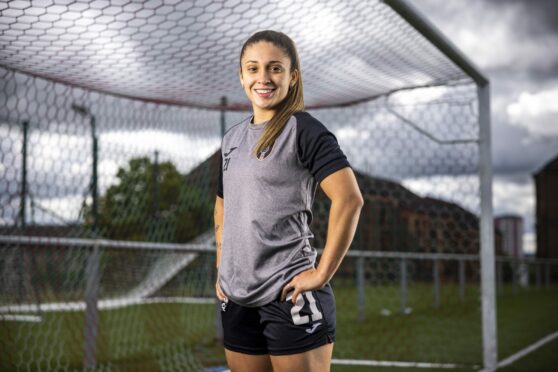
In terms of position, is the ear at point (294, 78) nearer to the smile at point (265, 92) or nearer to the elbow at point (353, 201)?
the smile at point (265, 92)

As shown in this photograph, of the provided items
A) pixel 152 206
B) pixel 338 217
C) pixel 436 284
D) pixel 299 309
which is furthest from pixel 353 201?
pixel 436 284

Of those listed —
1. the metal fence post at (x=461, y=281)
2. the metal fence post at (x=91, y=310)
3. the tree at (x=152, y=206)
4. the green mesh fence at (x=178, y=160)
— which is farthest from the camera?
the metal fence post at (x=461, y=281)

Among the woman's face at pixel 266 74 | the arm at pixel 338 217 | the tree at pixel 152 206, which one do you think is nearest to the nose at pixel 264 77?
the woman's face at pixel 266 74

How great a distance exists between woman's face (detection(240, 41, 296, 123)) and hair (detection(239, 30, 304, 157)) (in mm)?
15

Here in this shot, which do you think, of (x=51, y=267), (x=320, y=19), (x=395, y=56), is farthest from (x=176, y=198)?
(x=320, y=19)

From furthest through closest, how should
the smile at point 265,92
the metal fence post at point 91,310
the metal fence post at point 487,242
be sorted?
the metal fence post at point 487,242, the metal fence post at point 91,310, the smile at point 265,92

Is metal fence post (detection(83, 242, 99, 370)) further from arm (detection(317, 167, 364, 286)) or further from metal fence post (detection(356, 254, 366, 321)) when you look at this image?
metal fence post (detection(356, 254, 366, 321))

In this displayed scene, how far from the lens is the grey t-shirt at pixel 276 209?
70.6 inches

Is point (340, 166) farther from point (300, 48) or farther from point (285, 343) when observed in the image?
point (300, 48)

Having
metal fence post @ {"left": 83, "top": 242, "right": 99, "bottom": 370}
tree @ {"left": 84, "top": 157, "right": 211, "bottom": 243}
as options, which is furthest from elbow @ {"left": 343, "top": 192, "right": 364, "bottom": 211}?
tree @ {"left": 84, "top": 157, "right": 211, "bottom": 243}

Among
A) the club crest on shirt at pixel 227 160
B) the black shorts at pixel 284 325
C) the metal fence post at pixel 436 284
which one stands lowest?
the metal fence post at pixel 436 284

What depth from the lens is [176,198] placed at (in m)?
7.65

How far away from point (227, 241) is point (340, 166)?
1.30 ft

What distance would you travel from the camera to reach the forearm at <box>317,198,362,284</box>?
1.75 meters
